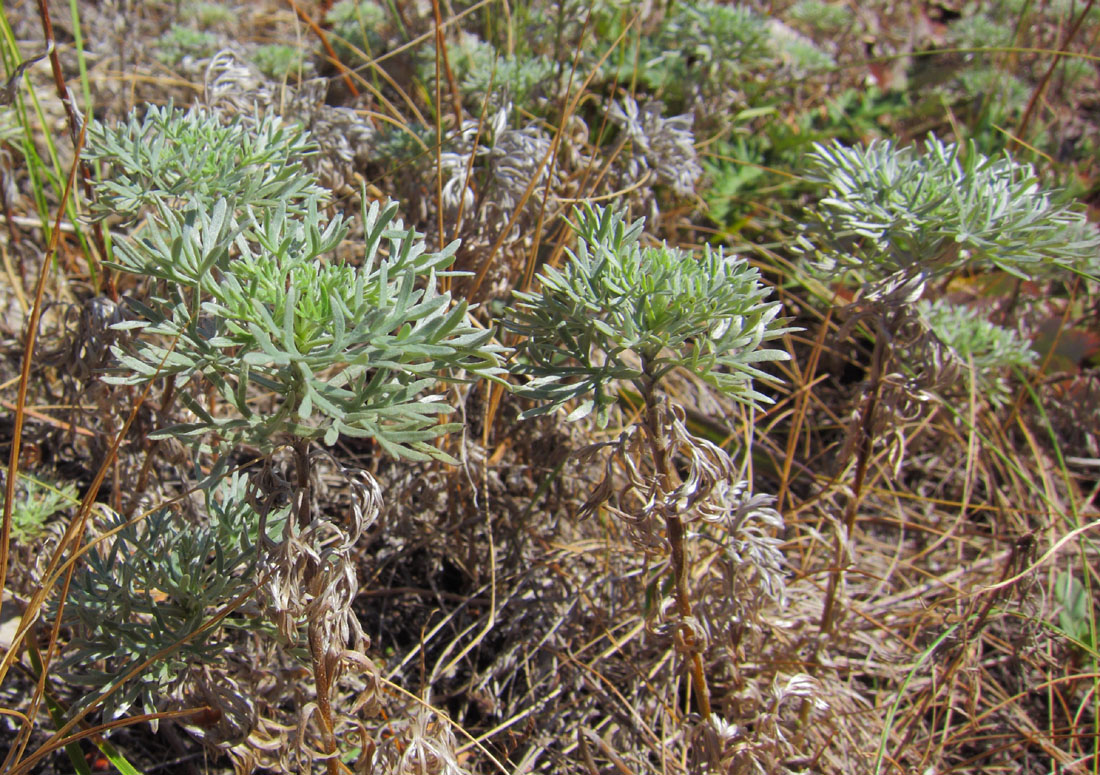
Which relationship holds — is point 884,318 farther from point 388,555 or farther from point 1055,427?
point 1055,427

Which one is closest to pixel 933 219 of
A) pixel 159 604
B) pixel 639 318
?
pixel 639 318

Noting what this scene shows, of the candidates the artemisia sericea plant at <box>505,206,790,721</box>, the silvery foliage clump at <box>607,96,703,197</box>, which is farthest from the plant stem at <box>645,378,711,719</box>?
the silvery foliage clump at <box>607,96,703,197</box>

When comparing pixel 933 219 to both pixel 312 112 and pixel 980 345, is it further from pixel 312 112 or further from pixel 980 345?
pixel 312 112

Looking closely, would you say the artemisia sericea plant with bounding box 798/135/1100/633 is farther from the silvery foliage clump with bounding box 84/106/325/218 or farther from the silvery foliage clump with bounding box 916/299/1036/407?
the silvery foliage clump with bounding box 84/106/325/218

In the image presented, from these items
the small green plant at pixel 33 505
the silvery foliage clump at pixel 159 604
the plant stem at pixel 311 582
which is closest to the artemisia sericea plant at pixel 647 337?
the plant stem at pixel 311 582

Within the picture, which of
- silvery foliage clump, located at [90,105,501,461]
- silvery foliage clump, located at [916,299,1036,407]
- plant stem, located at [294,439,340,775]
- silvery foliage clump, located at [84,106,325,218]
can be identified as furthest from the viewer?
silvery foliage clump, located at [916,299,1036,407]

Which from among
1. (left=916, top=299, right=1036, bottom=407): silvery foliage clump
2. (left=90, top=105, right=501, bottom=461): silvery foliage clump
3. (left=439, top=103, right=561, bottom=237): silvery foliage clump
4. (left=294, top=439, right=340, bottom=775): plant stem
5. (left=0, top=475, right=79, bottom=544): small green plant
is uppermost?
(left=90, top=105, right=501, bottom=461): silvery foliage clump
